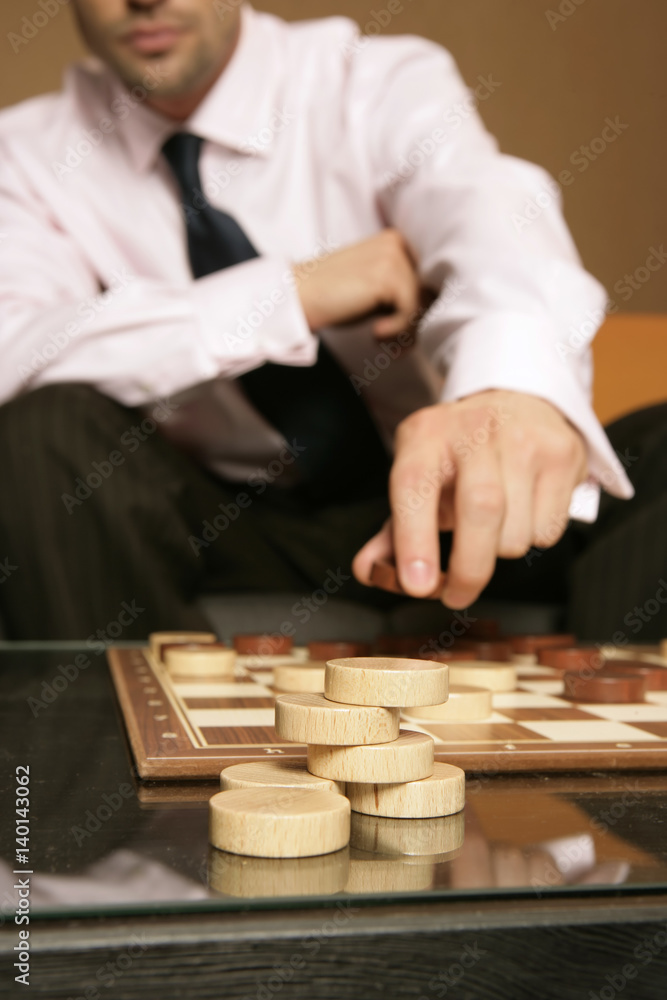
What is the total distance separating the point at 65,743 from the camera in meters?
0.67

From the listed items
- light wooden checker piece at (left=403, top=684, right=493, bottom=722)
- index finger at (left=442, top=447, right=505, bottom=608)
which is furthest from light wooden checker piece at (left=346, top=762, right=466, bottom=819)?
index finger at (left=442, top=447, right=505, bottom=608)

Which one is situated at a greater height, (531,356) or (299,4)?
(299,4)

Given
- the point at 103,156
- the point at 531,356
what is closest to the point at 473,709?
the point at 531,356

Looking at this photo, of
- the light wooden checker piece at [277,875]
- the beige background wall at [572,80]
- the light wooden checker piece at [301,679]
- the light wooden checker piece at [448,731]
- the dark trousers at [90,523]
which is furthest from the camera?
the beige background wall at [572,80]

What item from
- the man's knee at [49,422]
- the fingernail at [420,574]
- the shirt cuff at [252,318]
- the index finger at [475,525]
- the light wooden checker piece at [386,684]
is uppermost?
the shirt cuff at [252,318]

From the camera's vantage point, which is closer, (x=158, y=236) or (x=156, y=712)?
(x=156, y=712)

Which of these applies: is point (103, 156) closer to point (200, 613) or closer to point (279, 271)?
point (279, 271)

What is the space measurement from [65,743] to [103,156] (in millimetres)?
1614

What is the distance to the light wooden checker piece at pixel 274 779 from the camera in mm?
482

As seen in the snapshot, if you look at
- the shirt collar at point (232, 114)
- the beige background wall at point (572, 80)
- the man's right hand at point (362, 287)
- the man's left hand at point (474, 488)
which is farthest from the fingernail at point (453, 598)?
the beige background wall at point (572, 80)

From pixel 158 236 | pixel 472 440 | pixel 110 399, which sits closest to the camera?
pixel 472 440

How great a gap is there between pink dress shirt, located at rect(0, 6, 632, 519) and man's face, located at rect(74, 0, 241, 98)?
0.04 metres

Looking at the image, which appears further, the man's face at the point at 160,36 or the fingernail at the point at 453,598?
the man's face at the point at 160,36

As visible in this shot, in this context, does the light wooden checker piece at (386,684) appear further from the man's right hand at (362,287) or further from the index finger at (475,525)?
the man's right hand at (362,287)
